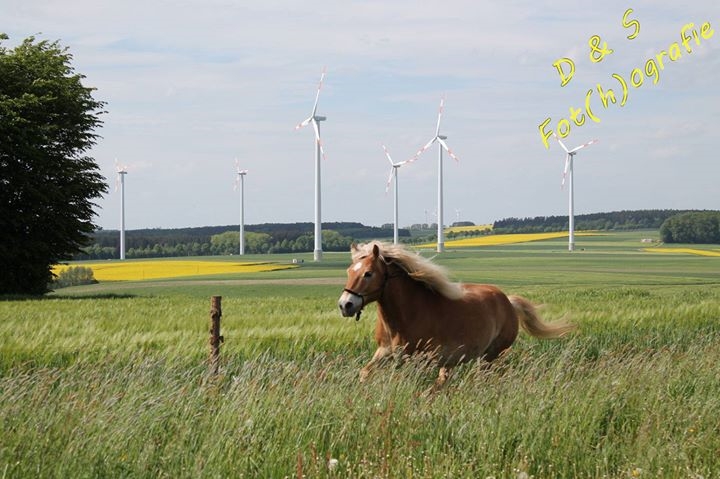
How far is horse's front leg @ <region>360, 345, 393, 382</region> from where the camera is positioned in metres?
9.44

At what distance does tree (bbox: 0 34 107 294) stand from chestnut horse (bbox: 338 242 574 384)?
32303 millimetres

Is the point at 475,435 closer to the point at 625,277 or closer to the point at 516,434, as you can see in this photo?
the point at 516,434

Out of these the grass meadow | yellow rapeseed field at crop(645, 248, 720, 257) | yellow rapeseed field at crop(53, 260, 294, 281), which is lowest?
yellow rapeseed field at crop(53, 260, 294, 281)

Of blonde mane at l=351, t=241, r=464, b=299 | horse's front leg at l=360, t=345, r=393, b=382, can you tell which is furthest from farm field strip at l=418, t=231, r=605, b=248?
horse's front leg at l=360, t=345, r=393, b=382

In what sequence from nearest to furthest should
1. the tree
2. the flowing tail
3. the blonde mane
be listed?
1. the blonde mane
2. the flowing tail
3. the tree

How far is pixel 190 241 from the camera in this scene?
113812 mm

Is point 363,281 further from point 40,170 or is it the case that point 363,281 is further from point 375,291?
point 40,170

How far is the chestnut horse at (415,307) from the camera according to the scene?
9.89m

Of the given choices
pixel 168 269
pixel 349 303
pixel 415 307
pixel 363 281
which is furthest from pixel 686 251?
pixel 349 303

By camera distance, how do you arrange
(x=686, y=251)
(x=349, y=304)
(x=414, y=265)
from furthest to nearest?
(x=686, y=251), (x=414, y=265), (x=349, y=304)

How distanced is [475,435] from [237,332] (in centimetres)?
755

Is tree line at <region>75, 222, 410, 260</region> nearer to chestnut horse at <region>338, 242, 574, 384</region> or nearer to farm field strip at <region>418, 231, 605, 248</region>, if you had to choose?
farm field strip at <region>418, 231, 605, 248</region>

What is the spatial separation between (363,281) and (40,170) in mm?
34862

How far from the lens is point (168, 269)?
80.7 metres
